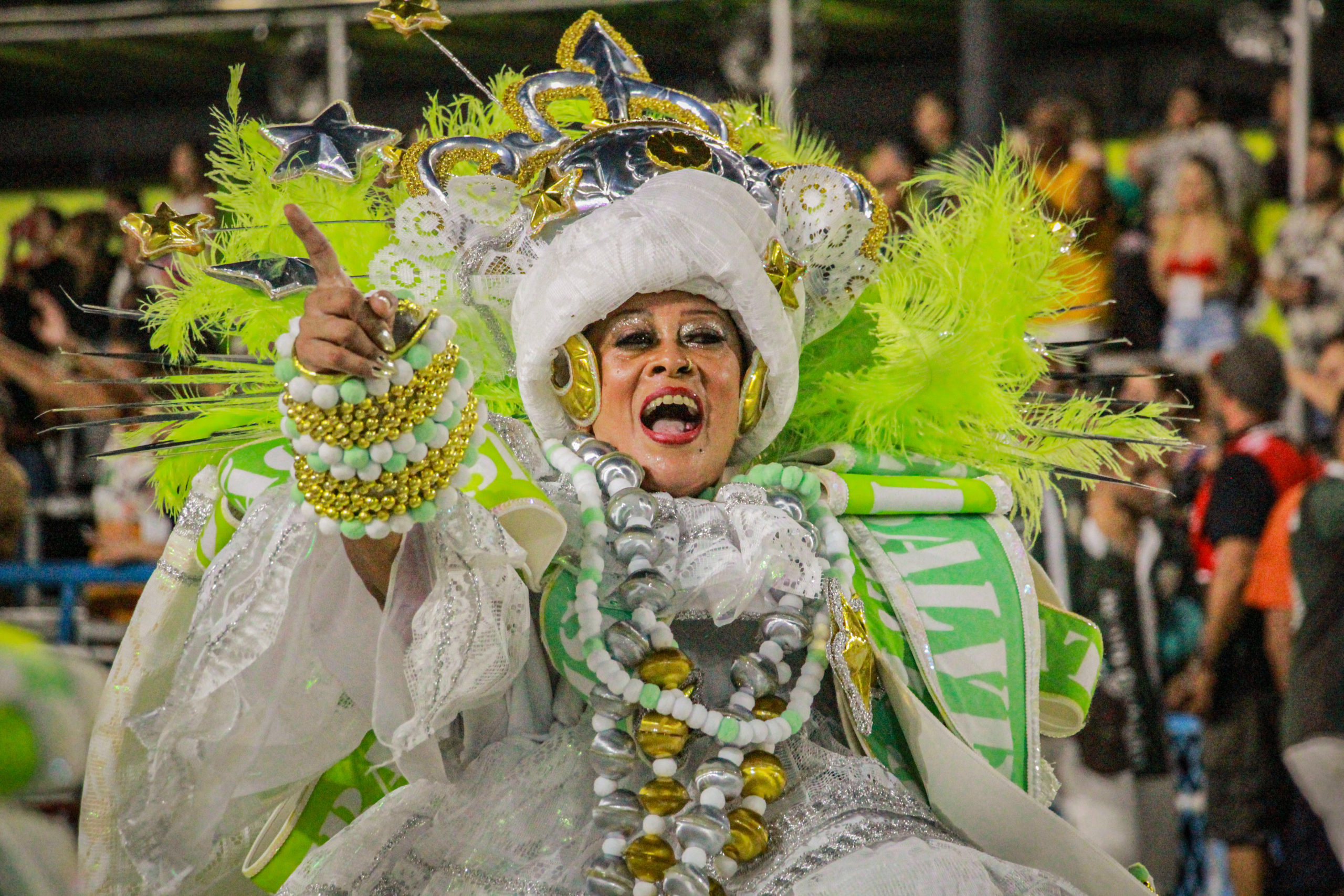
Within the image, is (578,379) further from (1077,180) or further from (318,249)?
(1077,180)

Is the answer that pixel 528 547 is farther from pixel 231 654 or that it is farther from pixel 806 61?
pixel 806 61

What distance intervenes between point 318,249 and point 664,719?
81cm

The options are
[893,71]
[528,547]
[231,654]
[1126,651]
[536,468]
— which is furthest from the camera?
[893,71]

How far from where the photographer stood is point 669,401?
7.75 ft

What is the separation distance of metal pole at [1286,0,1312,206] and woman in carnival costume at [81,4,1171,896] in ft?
13.8

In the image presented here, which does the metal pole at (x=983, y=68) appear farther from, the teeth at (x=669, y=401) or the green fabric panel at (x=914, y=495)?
the teeth at (x=669, y=401)

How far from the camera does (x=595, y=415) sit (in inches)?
95.3

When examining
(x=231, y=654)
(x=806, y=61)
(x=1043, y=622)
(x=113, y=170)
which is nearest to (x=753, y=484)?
(x=1043, y=622)

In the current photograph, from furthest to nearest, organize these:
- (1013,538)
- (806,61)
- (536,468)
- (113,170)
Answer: (113,170)
(806,61)
(1013,538)
(536,468)

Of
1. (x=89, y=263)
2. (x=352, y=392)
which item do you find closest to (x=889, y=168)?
(x=89, y=263)

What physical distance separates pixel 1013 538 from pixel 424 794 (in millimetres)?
1039

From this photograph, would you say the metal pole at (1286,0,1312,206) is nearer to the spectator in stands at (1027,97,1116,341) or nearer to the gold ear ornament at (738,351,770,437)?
the spectator in stands at (1027,97,1116,341)

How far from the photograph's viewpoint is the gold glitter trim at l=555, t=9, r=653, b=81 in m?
2.59

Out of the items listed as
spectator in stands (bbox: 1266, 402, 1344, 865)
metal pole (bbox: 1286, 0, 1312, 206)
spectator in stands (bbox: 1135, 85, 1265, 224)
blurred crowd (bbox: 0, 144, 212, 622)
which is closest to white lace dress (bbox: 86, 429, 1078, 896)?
spectator in stands (bbox: 1266, 402, 1344, 865)
